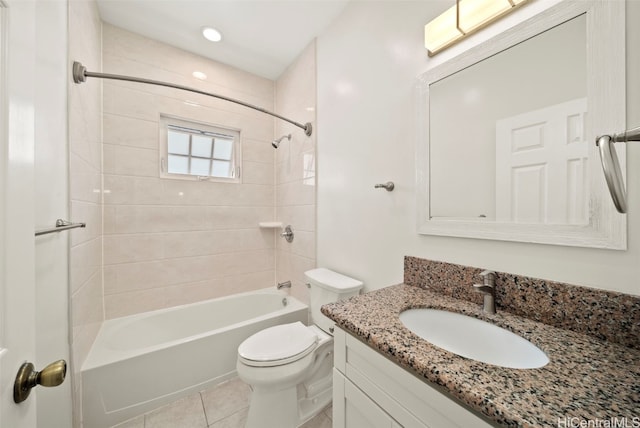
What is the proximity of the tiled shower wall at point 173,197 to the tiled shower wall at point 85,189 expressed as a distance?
0.10m

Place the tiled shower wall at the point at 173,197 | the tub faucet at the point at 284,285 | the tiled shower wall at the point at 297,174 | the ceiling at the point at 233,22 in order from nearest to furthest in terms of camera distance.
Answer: the ceiling at the point at 233,22 → the tiled shower wall at the point at 173,197 → the tiled shower wall at the point at 297,174 → the tub faucet at the point at 284,285

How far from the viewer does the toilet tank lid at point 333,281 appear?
1434mm

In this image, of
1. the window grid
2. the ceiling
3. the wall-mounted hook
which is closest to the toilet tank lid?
the wall-mounted hook

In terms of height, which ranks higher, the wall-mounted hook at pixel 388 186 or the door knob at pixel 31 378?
the wall-mounted hook at pixel 388 186

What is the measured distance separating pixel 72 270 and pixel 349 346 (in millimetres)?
1366

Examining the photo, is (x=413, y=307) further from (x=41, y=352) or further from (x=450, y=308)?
(x=41, y=352)

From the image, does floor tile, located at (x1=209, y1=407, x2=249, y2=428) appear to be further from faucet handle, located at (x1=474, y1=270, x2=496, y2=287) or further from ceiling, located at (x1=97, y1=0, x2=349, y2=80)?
ceiling, located at (x1=97, y1=0, x2=349, y2=80)

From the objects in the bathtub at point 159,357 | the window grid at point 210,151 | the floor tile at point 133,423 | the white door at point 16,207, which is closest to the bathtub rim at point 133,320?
the bathtub at point 159,357

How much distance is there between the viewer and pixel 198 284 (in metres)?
2.14

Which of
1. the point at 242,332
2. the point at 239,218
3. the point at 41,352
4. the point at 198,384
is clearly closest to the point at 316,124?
the point at 239,218

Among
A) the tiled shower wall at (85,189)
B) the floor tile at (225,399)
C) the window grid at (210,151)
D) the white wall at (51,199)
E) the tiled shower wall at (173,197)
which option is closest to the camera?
the white wall at (51,199)

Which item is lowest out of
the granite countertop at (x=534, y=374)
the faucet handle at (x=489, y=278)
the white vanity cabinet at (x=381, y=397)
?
the white vanity cabinet at (x=381, y=397)

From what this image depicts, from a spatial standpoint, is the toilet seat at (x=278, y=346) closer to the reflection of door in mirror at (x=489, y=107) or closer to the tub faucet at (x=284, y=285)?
the tub faucet at (x=284, y=285)

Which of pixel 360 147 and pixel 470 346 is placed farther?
pixel 360 147
